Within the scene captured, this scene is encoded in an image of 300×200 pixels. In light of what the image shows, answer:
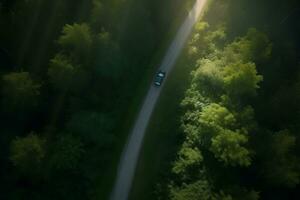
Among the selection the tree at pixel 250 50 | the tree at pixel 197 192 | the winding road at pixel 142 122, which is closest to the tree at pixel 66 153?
the winding road at pixel 142 122

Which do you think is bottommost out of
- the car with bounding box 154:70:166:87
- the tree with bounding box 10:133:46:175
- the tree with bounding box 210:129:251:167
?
the tree with bounding box 10:133:46:175

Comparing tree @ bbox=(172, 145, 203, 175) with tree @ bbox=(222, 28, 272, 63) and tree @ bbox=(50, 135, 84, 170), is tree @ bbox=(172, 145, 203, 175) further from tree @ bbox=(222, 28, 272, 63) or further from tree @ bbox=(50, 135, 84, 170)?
tree @ bbox=(222, 28, 272, 63)

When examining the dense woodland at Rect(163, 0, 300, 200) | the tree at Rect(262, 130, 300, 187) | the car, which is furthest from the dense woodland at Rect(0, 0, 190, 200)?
the tree at Rect(262, 130, 300, 187)

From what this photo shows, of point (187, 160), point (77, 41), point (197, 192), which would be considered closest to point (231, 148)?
point (187, 160)

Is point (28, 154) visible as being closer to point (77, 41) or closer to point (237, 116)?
point (77, 41)

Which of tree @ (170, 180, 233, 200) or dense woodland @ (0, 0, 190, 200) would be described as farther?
dense woodland @ (0, 0, 190, 200)

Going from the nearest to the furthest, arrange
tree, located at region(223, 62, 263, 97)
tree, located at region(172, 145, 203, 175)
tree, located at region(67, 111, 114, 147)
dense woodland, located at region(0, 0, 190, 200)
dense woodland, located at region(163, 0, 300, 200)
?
1. dense woodland, located at region(0, 0, 190, 200)
2. tree, located at region(67, 111, 114, 147)
3. dense woodland, located at region(163, 0, 300, 200)
4. tree, located at region(172, 145, 203, 175)
5. tree, located at region(223, 62, 263, 97)

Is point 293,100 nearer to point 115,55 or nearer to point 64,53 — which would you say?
point 115,55

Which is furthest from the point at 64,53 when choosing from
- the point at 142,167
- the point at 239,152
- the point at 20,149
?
the point at 239,152
